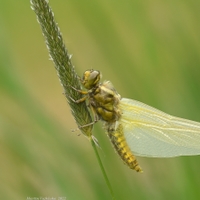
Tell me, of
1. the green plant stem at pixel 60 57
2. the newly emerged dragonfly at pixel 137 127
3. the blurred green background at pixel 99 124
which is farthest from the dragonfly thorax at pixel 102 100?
the green plant stem at pixel 60 57

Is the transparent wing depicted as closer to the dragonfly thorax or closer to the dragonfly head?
the dragonfly thorax

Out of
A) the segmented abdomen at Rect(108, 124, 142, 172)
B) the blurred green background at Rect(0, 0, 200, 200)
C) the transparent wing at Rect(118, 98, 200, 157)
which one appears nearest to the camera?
the transparent wing at Rect(118, 98, 200, 157)

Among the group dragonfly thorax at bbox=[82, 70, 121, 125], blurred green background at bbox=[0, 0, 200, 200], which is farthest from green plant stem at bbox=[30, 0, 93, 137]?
blurred green background at bbox=[0, 0, 200, 200]

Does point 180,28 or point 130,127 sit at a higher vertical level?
point 180,28

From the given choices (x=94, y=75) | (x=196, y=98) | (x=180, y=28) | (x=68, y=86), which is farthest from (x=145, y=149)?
(x=180, y=28)

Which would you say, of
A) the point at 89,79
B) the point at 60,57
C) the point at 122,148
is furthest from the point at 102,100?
the point at 60,57

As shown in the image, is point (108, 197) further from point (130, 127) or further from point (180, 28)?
point (180, 28)

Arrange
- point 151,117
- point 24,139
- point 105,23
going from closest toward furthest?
point 151,117, point 24,139, point 105,23
